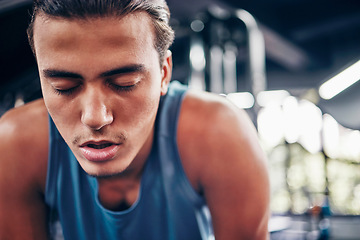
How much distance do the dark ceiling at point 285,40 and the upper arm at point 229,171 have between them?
5.30ft

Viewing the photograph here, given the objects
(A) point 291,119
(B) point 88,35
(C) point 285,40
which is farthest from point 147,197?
(C) point 285,40

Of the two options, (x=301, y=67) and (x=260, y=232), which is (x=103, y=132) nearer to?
(x=260, y=232)

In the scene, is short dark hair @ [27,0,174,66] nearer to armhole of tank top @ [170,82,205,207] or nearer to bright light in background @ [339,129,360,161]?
armhole of tank top @ [170,82,205,207]

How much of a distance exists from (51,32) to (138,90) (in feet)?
0.58

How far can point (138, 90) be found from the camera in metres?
0.64

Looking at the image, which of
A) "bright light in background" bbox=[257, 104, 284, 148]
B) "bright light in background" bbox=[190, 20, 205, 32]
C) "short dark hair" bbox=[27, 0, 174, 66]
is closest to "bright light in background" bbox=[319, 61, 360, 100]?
"bright light in background" bbox=[190, 20, 205, 32]

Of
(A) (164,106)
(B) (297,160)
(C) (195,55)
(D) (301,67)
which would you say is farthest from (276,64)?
(A) (164,106)

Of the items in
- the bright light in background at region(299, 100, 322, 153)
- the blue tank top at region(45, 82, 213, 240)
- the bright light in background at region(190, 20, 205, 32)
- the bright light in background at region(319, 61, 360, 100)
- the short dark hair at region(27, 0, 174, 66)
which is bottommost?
the blue tank top at region(45, 82, 213, 240)

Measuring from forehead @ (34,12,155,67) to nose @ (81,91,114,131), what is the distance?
0.08 m

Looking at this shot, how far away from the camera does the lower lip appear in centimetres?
63

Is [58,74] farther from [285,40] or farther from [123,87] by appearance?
[285,40]

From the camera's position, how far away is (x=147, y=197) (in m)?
0.83

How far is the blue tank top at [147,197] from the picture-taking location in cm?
82

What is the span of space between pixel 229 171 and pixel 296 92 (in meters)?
3.57
